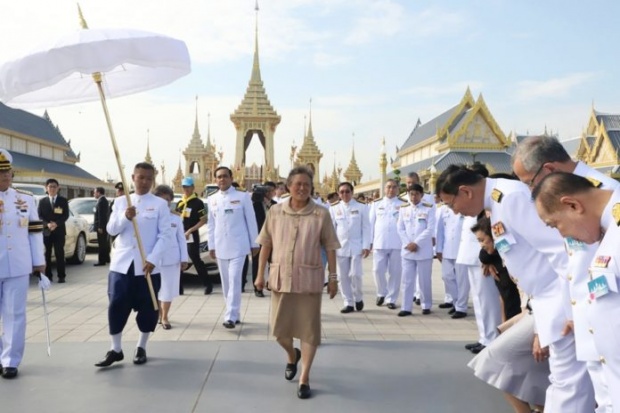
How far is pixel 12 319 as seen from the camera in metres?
4.46

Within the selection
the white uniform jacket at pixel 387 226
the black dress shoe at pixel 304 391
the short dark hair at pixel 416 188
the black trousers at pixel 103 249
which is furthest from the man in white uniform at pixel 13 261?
the black trousers at pixel 103 249

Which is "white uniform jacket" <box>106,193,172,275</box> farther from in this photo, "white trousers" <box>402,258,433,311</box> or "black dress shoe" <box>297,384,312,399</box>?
"white trousers" <box>402,258,433,311</box>

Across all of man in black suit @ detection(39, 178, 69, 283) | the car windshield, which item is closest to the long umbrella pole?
man in black suit @ detection(39, 178, 69, 283)

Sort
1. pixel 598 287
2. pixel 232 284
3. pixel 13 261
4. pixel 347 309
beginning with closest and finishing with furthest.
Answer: pixel 598 287
pixel 13 261
pixel 232 284
pixel 347 309

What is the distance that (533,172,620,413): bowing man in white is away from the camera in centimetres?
174

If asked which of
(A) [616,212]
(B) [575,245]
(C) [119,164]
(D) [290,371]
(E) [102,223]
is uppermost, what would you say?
(C) [119,164]

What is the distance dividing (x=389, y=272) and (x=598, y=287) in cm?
615

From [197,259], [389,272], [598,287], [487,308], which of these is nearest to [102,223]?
[197,259]

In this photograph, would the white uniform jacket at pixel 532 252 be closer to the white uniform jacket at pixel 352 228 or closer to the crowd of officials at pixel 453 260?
the crowd of officials at pixel 453 260

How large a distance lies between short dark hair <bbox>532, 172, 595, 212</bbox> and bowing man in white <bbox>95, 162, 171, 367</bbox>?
3.52 meters

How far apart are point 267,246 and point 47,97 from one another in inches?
98.9

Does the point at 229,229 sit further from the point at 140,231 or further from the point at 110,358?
the point at 110,358

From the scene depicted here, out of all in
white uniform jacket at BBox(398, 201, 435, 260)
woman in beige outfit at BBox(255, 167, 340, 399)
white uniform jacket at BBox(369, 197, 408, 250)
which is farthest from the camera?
white uniform jacket at BBox(369, 197, 408, 250)

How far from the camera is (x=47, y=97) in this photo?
189 inches
